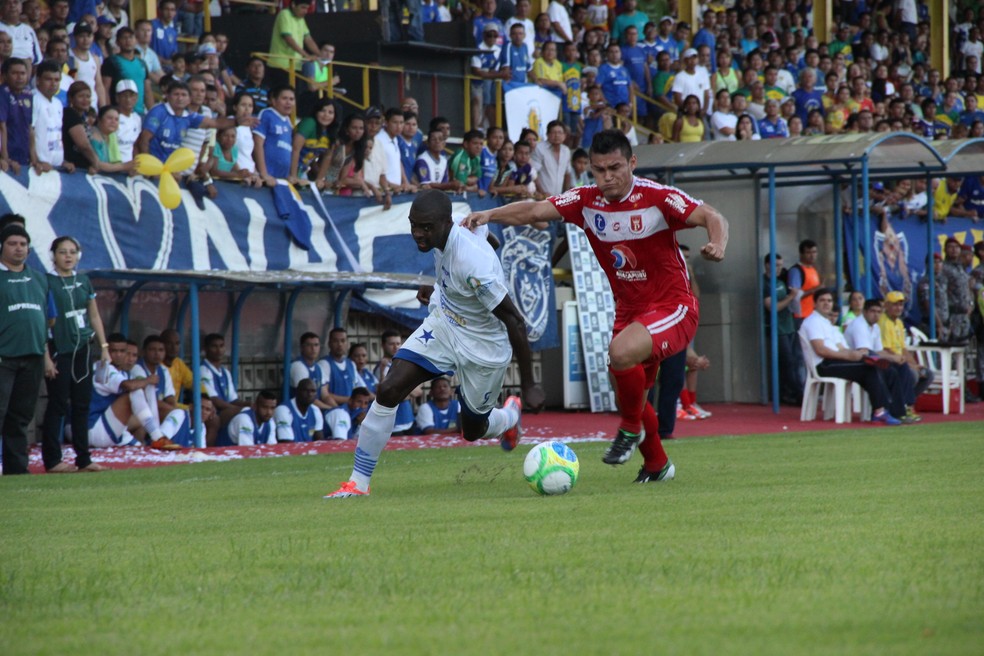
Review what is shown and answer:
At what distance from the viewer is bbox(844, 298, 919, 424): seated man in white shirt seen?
60.7 feet

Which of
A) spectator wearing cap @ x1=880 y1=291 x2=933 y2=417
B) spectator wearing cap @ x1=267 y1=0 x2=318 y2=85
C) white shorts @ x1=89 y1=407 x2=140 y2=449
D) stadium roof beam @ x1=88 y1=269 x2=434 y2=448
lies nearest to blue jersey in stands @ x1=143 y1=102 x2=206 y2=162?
stadium roof beam @ x1=88 y1=269 x2=434 y2=448

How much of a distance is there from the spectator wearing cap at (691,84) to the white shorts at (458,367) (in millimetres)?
15998

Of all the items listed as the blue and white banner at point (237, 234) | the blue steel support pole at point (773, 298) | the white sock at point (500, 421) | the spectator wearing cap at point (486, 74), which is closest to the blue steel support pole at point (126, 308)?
the blue and white banner at point (237, 234)

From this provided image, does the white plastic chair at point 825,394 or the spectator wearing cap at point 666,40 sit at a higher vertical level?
the spectator wearing cap at point 666,40

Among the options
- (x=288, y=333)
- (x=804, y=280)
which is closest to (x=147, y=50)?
(x=288, y=333)

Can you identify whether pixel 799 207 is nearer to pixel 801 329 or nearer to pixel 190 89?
pixel 801 329

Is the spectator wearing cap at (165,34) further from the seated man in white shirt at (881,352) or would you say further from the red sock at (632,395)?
the red sock at (632,395)

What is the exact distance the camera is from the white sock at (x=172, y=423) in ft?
49.9

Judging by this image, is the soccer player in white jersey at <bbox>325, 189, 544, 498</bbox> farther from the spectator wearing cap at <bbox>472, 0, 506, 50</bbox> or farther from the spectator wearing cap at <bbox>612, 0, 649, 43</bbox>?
the spectator wearing cap at <bbox>612, 0, 649, 43</bbox>

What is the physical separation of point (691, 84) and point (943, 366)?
23.3 feet

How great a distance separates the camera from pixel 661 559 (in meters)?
5.39

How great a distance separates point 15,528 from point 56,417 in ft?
17.4

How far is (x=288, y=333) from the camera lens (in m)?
17.5

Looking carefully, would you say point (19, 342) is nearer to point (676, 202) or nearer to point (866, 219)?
point (676, 202)
